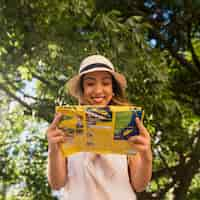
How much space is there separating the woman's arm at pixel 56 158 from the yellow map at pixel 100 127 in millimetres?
24

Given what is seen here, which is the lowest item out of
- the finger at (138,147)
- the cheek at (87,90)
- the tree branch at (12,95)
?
the finger at (138,147)

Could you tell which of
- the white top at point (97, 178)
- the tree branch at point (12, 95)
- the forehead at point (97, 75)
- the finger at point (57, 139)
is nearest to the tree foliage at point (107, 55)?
the tree branch at point (12, 95)

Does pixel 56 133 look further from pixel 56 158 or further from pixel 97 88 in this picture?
pixel 97 88

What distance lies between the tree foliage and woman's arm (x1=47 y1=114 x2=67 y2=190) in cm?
160

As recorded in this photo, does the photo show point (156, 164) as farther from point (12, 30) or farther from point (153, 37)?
point (12, 30)

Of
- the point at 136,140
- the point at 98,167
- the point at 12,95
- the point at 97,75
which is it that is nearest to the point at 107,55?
the point at 97,75

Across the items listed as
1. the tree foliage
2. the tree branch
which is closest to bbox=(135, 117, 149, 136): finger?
the tree foliage

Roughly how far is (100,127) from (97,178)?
0.81ft

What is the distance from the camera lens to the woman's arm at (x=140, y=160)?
1.61 metres

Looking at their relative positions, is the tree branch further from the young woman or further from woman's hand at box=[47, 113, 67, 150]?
woman's hand at box=[47, 113, 67, 150]

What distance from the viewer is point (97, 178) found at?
1715mm

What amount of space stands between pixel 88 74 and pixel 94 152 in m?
0.38

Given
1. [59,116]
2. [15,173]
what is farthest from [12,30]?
[15,173]

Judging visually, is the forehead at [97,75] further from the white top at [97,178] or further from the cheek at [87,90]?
the white top at [97,178]
